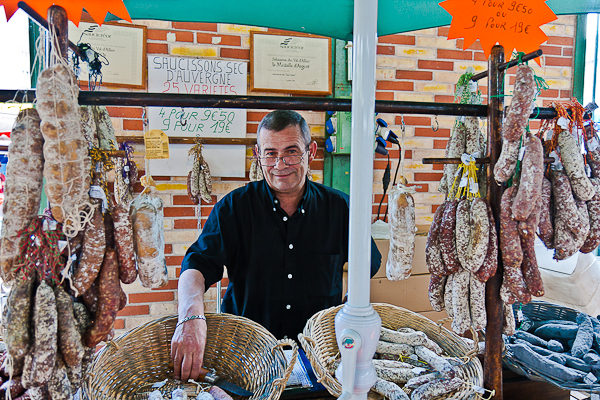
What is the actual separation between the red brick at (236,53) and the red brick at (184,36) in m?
0.23

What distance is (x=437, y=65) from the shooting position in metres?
3.06

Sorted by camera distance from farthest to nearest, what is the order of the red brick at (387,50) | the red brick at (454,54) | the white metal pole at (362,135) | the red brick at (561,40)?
the red brick at (561,40) → the red brick at (454,54) → the red brick at (387,50) → the white metal pole at (362,135)

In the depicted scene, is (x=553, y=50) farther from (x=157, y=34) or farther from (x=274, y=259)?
(x=157, y=34)

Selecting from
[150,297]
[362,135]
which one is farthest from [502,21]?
[150,297]

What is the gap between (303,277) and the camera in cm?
193

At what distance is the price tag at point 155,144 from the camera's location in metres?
1.10

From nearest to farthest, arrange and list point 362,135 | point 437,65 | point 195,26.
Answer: point 362,135 < point 195,26 < point 437,65

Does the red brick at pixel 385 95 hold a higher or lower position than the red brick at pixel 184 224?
higher

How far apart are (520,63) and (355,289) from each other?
81cm

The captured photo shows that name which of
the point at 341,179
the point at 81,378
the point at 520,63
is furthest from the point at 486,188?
the point at 341,179

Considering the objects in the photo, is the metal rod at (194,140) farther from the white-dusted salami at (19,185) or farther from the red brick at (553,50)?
the red brick at (553,50)

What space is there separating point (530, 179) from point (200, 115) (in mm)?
2220

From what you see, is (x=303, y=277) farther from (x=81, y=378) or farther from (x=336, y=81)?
(x=336, y=81)

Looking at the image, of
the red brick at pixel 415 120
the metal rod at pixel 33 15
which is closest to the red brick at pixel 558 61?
the red brick at pixel 415 120
